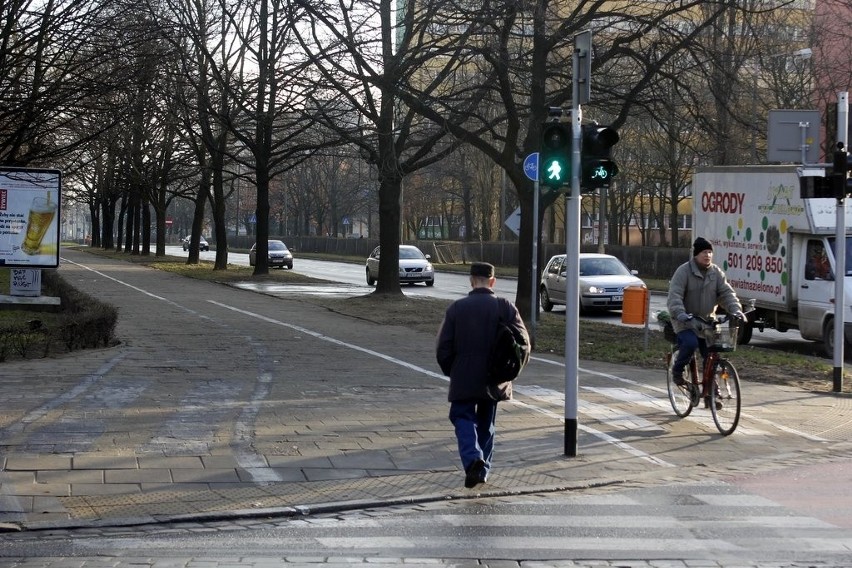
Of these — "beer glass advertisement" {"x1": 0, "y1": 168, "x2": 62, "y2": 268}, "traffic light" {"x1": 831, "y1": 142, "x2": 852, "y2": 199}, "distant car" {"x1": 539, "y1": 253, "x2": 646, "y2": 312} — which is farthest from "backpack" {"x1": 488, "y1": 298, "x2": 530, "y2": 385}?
"distant car" {"x1": 539, "y1": 253, "x2": 646, "y2": 312}

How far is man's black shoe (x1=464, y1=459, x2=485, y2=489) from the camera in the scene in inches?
311

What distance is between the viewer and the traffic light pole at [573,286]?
366 inches

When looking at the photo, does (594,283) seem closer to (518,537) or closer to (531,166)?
(531,166)

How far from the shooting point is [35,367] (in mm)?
14055

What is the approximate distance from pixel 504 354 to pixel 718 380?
12.2 ft

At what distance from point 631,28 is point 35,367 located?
12.7m

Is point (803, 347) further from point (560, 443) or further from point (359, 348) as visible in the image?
point (560, 443)

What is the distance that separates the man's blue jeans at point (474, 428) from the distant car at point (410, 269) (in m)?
32.1

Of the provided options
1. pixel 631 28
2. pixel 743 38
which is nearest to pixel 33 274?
pixel 631 28

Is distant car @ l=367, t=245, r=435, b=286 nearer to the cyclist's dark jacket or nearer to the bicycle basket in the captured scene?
the cyclist's dark jacket

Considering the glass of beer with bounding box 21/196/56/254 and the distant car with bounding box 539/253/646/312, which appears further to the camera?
the distant car with bounding box 539/253/646/312

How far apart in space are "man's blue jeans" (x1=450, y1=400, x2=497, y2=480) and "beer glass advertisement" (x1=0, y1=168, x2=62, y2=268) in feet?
48.2

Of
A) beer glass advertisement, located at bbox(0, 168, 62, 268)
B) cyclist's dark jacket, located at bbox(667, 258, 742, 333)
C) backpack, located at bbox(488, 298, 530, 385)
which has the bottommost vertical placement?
backpack, located at bbox(488, 298, 530, 385)

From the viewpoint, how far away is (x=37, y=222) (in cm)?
2138
